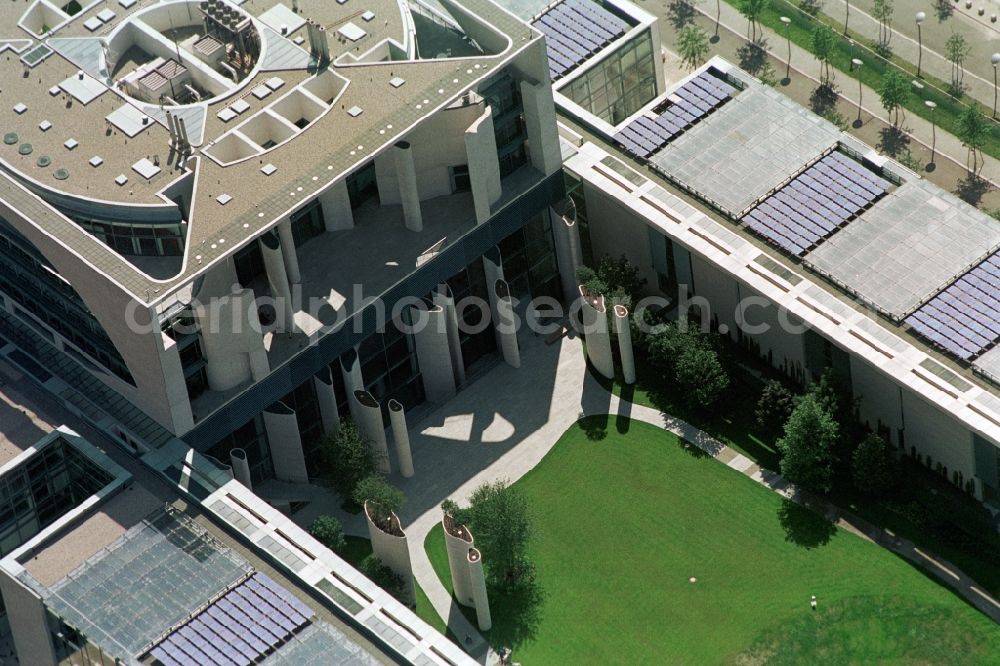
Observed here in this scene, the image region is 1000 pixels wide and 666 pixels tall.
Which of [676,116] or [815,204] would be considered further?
[676,116]

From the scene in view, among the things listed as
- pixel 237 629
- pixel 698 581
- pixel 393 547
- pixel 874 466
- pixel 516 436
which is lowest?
pixel 698 581

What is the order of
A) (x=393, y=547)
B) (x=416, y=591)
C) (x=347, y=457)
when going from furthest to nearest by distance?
(x=347, y=457) < (x=416, y=591) < (x=393, y=547)

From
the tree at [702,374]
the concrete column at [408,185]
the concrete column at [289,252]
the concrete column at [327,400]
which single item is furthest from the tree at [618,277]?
the concrete column at [289,252]

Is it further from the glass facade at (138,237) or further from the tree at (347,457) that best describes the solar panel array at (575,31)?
the glass facade at (138,237)

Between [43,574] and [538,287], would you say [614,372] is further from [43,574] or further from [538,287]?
[43,574]

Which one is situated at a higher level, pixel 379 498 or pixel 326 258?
pixel 326 258

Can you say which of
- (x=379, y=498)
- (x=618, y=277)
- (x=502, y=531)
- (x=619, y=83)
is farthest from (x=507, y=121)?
(x=502, y=531)

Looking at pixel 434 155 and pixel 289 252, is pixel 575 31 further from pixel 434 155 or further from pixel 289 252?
pixel 289 252
